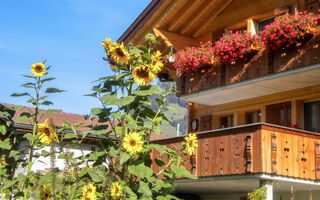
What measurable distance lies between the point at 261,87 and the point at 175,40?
3862mm

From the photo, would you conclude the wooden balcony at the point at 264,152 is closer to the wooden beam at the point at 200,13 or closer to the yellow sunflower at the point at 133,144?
the wooden beam at the point at 200,13

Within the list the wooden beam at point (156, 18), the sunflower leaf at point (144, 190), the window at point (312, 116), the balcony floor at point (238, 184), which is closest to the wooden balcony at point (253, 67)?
the window at point (312, 116)

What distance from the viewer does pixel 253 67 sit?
43.3ft

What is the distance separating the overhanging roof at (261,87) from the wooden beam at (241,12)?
2.28 metres

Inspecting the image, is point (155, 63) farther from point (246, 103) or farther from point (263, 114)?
point (246, 103)

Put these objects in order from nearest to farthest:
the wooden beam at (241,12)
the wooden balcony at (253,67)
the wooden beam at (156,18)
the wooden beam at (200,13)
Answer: the wooden balcony at (253,67) < the wooden beam at (241,12) < the wooden beam at (156,18) < the wooden beam at (200,13)

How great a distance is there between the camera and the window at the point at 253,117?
1500 centimetres

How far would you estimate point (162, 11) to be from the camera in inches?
615

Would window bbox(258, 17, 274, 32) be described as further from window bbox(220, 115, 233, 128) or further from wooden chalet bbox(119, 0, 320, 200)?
window bbox(220, 115, 233, 128)

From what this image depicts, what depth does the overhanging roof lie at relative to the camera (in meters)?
12.2

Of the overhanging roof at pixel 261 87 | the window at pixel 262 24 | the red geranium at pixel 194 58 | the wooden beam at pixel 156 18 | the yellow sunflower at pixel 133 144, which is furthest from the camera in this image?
the wooden beam at pixel 156 18

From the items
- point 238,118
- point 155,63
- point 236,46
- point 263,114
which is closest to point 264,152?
point 236,46

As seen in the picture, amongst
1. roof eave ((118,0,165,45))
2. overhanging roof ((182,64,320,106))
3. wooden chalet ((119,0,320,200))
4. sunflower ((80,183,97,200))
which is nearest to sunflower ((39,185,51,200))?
sunflower ((80,183,97,200))

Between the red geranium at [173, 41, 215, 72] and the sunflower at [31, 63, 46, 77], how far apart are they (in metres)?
9.70
